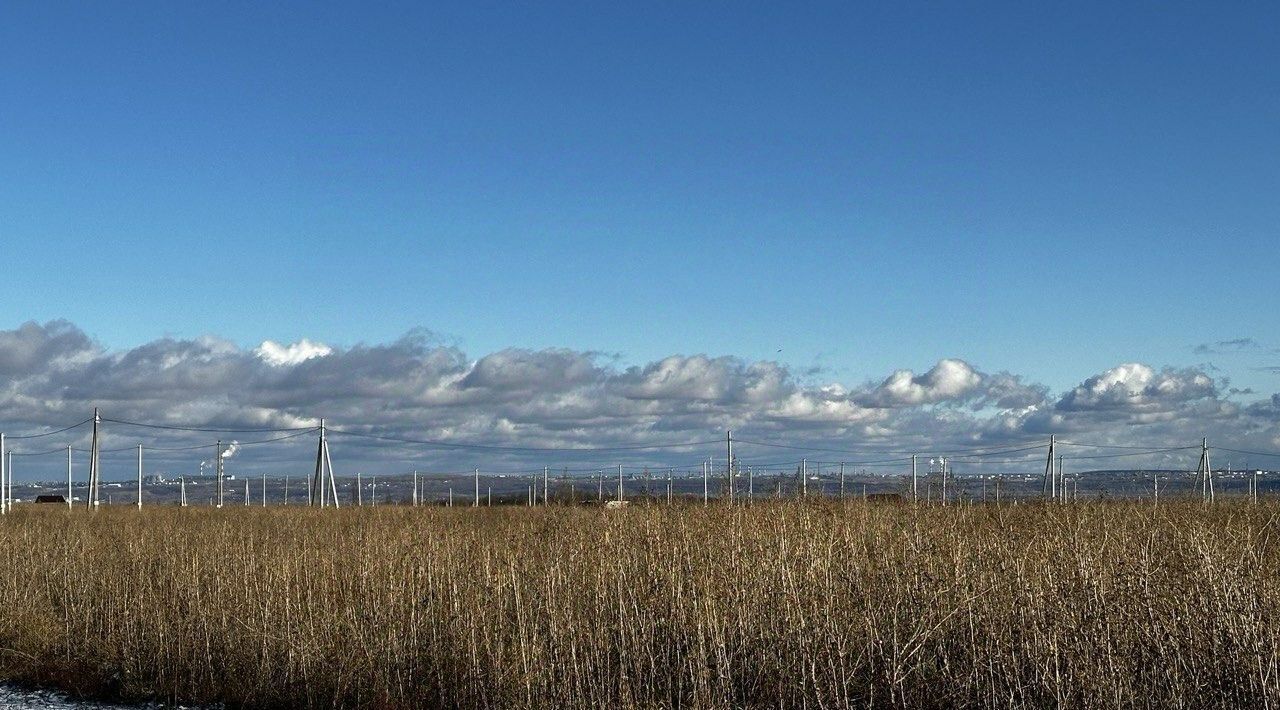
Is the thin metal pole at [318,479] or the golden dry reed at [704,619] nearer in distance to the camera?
the golden dry reed at [704,619]

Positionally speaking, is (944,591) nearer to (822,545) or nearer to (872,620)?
(872,620)

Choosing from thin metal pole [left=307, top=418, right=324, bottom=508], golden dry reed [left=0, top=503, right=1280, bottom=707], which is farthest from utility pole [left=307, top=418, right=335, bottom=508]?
golden dry reed [left=0, top=503, right=1280, bottom=707]

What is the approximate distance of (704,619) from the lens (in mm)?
11102

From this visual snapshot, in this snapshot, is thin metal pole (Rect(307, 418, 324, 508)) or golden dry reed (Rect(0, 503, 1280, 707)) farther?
thin metal pole (Rect(307, 418, 324, 508))

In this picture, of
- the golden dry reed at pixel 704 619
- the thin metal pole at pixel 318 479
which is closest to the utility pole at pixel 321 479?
the thin metal pole at pixel 318 479

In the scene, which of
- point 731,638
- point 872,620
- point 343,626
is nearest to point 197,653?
point 343,626

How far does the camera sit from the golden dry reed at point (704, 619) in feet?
31.1

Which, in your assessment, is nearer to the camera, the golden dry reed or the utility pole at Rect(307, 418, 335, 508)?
the golden dry reed

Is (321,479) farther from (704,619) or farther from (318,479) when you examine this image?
(704,619)

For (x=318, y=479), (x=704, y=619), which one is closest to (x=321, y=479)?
(x=318, y=479)

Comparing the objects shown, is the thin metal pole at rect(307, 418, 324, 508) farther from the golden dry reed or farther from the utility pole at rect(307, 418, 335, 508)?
the golden dry reed

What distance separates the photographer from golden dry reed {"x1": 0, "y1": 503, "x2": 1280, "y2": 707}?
31.1 feet

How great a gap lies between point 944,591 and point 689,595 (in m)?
2.49

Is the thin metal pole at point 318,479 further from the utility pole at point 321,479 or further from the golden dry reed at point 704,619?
the golden dry reed at point 704,619
